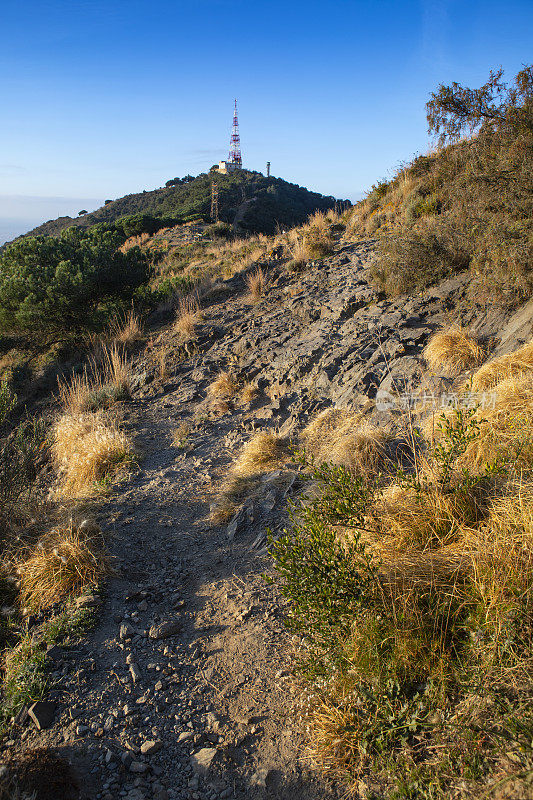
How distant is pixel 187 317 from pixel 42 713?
7881 millimetres

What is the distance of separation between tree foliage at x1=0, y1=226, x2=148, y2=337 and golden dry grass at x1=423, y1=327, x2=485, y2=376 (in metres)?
8.06

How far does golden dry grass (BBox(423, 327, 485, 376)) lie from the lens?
4.84 metres

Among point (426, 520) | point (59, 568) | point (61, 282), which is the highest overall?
point (61, 282)

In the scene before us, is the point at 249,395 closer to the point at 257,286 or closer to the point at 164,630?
the point at 164,630

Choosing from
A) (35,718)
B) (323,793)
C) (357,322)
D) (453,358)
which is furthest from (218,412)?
(323,793)

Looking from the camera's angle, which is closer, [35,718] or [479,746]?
[479,746]

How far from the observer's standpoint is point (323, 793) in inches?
73.7

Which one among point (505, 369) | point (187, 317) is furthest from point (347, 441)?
point (187, 317)

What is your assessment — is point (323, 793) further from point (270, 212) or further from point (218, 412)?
point (270, 212)

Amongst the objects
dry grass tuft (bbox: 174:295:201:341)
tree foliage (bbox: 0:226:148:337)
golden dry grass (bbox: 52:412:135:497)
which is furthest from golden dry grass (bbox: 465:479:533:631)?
tree foliage (bbox: 0:226:148:337)

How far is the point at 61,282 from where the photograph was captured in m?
9.87

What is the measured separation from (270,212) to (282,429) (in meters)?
31.7

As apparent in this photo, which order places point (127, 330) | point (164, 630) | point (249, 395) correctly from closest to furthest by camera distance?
1. point (164, 630)
2. point (249, 395)
3. point (127, 330)

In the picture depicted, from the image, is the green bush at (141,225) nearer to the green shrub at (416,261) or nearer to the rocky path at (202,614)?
the rocky path at (202,614)
